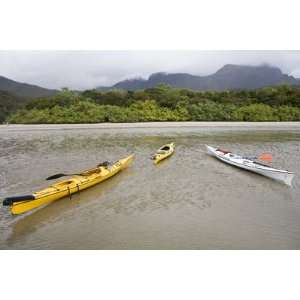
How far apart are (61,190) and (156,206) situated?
81.3 inches

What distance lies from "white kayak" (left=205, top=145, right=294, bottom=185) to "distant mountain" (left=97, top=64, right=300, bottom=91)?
12.6 feet

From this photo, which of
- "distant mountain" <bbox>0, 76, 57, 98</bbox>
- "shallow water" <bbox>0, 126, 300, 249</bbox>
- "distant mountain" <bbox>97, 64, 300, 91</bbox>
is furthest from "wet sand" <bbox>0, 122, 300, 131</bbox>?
"shallow water" <bbox>0, 126, 300, 249</bbox>

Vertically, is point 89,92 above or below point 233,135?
above

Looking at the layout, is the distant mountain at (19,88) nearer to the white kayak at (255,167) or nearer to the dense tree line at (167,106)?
the dense tree line at (167,106)

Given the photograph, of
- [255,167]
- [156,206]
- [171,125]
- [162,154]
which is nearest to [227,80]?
[171,125]

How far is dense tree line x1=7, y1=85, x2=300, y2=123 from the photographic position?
20.5 metres

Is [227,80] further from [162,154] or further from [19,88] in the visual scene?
[19,88]

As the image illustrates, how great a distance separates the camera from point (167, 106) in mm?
23906

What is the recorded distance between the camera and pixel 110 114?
22.6 metres

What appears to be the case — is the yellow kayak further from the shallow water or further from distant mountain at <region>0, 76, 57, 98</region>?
distant mountain at <region>0, 76, 57, 98</region>

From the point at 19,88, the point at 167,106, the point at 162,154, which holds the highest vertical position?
the point at 19,88
